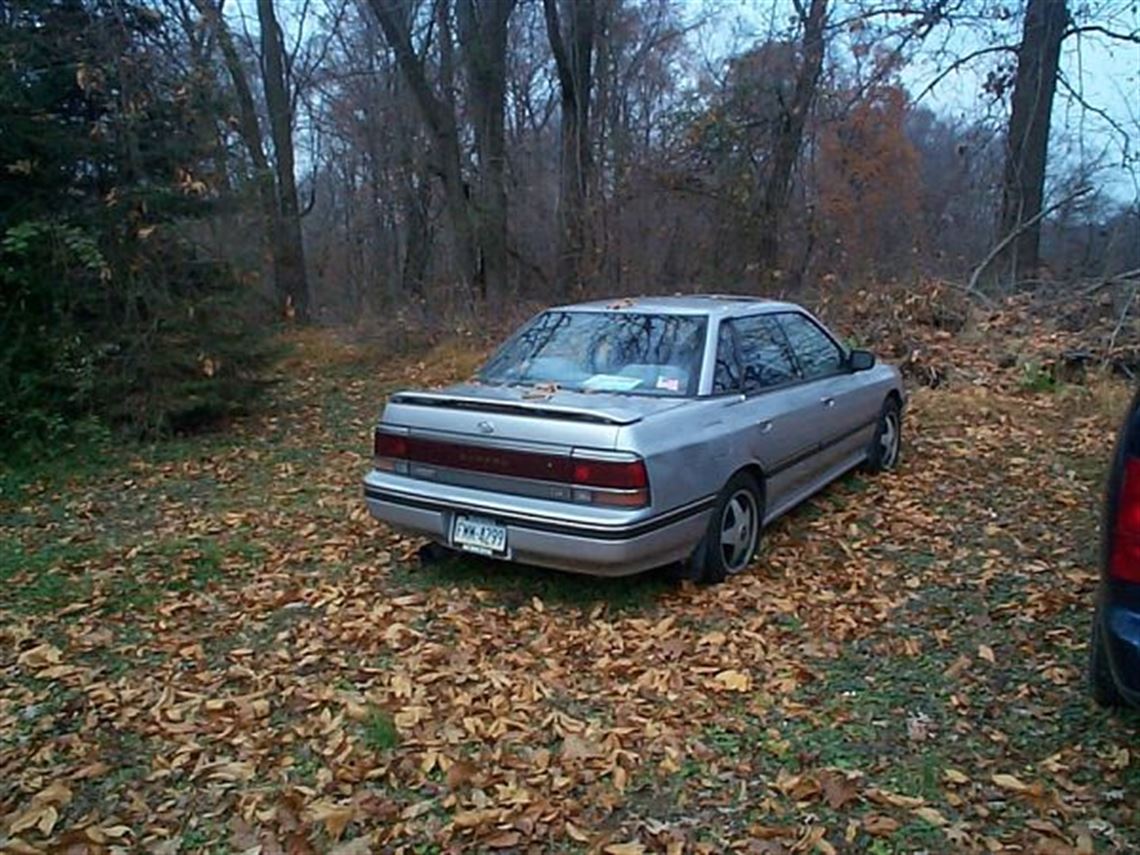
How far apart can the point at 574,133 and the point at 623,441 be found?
1302 cm

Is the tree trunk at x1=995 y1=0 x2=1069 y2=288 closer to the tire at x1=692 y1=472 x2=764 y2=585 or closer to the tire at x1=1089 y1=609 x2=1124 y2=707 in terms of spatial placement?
the tire at x1=692 y1=472 x2=764 y2=585

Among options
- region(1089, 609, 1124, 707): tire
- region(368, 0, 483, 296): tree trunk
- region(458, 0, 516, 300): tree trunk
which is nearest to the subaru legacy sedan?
region(1089, 609, 1124, 707): tire

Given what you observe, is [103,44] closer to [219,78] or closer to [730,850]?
[219,78]

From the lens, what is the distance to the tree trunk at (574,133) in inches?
573

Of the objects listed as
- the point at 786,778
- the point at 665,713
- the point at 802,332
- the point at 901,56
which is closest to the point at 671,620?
the point at 665,713

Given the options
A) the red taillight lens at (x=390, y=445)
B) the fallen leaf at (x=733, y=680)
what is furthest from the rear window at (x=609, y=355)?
the fallen leaf at (x=733, y=680)

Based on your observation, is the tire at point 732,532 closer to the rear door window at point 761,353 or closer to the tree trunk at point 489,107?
the rear door window at point 761,353

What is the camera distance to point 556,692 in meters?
3.70

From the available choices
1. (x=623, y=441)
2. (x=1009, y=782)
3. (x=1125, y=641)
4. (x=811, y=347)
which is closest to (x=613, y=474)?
(x=623, y=441)

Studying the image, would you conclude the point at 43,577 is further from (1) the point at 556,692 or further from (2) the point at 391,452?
(1) the point at 556,692

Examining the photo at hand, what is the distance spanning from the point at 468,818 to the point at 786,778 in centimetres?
111

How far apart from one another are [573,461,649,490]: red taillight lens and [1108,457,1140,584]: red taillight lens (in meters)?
1.84

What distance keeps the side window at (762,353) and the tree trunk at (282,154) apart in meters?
13.4

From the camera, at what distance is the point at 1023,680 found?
146 inches
